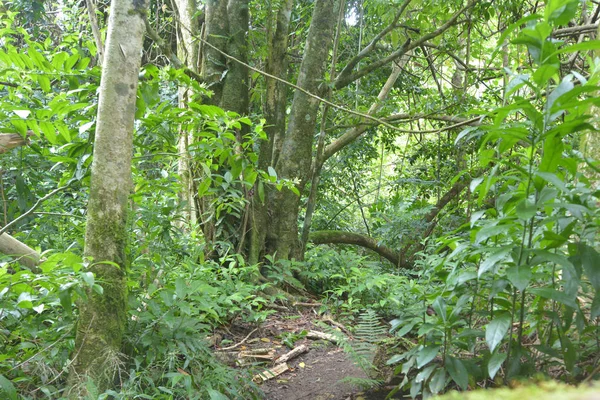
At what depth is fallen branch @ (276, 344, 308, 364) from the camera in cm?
424

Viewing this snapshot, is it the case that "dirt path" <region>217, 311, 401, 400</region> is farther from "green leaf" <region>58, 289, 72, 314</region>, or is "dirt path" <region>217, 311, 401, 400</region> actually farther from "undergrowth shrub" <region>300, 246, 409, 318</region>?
"green leaf" <region>58, 289, 72, 314</region>

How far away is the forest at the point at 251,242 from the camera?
1941 mm

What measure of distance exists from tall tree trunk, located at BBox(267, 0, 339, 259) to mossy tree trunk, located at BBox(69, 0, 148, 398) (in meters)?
3.53

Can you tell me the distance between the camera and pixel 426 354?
87.7 inches

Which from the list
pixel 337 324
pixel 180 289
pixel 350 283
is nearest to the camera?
pixel 180 289

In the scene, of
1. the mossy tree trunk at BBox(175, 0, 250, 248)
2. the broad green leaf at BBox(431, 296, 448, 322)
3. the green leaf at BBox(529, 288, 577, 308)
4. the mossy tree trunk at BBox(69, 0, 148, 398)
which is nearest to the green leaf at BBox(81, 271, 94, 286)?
the mossy tree trunk at BBox(69, 0, 148, 398)

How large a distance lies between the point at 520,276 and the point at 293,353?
295 centimetres

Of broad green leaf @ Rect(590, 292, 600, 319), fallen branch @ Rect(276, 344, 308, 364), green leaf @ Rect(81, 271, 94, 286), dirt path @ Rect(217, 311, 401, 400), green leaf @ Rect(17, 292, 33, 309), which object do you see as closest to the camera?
broad green leaf @ Rect(590, 292, 600, 319)

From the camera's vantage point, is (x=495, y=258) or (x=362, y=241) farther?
(x=362, y=241)

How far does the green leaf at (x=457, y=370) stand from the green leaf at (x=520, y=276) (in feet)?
1.95

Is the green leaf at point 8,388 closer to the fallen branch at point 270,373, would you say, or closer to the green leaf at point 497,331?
the fallen branch at point 270,373

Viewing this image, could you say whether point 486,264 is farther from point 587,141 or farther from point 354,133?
point 354,133

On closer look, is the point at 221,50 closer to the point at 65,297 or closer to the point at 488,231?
the point at 65,297

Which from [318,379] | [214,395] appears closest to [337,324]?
[318,379]
